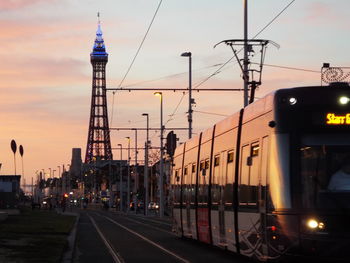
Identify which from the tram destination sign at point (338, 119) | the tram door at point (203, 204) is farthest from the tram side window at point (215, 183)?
the tram destination sign at point (338, 119)

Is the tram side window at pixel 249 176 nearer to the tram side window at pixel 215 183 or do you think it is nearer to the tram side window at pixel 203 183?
the tram side window at pixel 215 183

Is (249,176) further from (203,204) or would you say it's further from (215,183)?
(203,204)

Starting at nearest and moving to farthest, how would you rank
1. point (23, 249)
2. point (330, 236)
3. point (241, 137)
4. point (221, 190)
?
point (330, 236) → point (241, 137) → point (221, 190) → point (23, 249)

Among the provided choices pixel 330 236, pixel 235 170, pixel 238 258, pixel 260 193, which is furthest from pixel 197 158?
pixel 330 236

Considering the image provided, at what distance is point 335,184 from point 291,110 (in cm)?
147

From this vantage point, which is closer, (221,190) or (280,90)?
(280,90)

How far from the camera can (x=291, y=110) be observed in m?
14.8

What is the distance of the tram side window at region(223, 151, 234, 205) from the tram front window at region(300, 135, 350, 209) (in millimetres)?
4331

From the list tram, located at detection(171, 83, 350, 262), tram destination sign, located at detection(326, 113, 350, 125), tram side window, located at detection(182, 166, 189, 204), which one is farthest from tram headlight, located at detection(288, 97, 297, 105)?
tram side window, located at detection(182, 166, 189, 204)

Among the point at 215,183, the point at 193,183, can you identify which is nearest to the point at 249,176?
the point at 215,183

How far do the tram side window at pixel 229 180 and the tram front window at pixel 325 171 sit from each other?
4331 millimetres

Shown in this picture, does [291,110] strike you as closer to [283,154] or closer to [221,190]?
[283,154]

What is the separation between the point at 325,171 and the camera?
47.0 ft

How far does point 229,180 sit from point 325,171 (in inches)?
190
